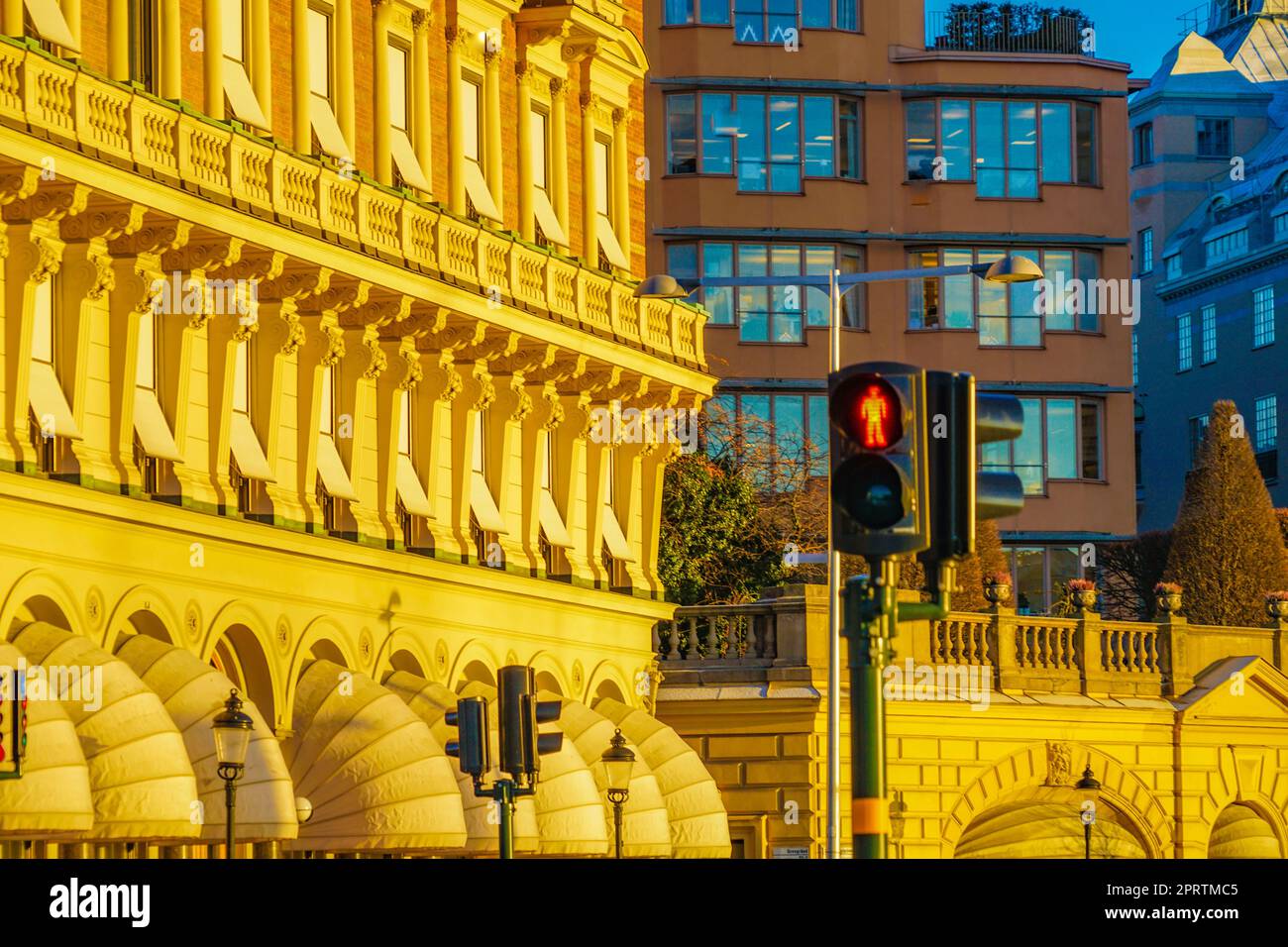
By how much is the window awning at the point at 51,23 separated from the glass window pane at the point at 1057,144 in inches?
1744

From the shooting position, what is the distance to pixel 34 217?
32875mm

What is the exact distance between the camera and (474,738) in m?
28.9

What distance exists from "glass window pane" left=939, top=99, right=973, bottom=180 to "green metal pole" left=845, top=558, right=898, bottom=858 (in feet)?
204

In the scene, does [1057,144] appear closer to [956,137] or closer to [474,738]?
[956,137]

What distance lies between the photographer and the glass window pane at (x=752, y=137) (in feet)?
238

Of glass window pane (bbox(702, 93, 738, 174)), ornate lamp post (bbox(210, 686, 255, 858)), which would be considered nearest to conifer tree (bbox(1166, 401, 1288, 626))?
glass window pane (bbox(702, 93, 738, 174))

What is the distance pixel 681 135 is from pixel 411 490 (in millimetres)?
30708

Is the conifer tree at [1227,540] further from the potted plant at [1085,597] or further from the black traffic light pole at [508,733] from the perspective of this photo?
the black traffic light pole at [508,733]

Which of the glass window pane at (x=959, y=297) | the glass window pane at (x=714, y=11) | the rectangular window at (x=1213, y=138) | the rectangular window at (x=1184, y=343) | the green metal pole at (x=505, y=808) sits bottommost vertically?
the green metal pole at (x=505, y=808)

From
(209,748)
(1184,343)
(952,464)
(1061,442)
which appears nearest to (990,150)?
(1061,442)

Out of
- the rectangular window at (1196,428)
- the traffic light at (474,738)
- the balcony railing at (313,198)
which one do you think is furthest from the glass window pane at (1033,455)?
the traffic light at (474,738)

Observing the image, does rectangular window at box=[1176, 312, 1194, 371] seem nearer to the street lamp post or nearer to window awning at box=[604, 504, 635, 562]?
window awning at box=[604, 504, 635, 562]

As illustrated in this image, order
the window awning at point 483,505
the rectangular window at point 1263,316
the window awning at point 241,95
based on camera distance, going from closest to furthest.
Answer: the window awning at point 241,95, the window awning at point 483,505, the rectangular window at point 1263,316
